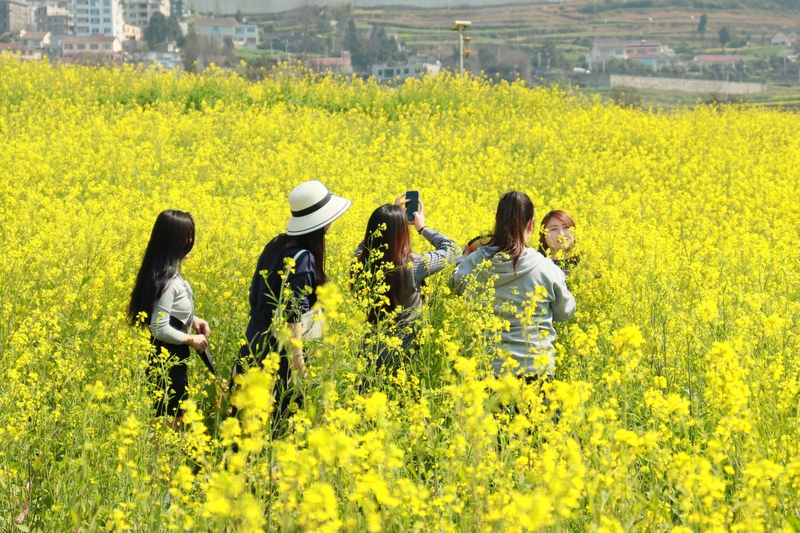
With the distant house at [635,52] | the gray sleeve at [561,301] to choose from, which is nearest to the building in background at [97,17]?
the distant house at [635,52]

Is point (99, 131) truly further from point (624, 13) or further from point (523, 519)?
point (624, 13)

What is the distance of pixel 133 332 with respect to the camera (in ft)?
12.5

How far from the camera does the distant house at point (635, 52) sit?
358 ft

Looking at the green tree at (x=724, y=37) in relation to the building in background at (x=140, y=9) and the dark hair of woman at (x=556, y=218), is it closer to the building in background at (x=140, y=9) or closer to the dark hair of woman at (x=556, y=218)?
the building in background at (x=140, y=9)

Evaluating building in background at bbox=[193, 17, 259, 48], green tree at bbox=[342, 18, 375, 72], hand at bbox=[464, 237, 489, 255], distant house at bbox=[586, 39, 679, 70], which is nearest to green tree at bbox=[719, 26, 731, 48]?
distant house at bbox=[586, 39, 679, 70]

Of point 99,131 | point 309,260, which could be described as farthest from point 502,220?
point 99,131

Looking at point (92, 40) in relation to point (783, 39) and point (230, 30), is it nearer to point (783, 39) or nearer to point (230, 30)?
point (230, 30)

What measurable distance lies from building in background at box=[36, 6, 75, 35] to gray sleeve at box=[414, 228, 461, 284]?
170100 millimetres

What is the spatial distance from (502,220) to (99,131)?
867cm

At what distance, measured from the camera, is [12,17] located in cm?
15388

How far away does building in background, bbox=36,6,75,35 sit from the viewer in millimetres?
157375

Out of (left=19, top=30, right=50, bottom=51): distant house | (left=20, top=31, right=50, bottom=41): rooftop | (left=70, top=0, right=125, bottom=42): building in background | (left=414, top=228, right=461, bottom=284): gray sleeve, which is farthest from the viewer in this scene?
(left=70, top=0, right=125, bottom=42): building in background

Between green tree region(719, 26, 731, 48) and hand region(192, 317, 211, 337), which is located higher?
green tree region(719, 26, 731, 48)

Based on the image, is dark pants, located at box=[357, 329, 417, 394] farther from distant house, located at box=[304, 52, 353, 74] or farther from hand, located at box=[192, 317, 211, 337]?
distant house, located at box=[304, 52, 353, 74]
